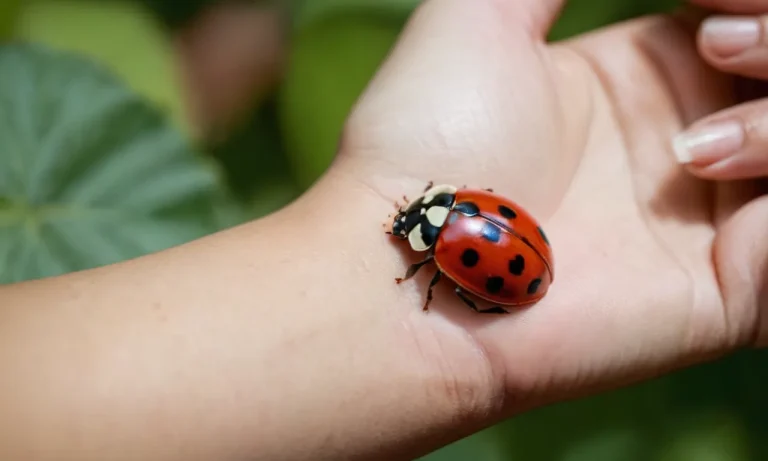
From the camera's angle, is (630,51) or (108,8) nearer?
(630,51)

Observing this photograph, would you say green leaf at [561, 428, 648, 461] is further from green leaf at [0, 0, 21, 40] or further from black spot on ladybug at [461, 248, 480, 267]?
green leaf at [0, 0, 21, 40]

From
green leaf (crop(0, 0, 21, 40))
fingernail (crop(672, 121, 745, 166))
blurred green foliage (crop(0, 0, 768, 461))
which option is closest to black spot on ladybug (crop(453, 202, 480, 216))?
fingernail (crop(672, 121, 745, 166))

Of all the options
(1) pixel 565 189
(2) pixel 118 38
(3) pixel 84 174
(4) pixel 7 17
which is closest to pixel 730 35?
(1) pixel 565 189

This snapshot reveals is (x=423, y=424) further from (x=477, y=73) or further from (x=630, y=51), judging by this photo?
(x=630, y=51)

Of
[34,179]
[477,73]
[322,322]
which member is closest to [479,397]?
[322,322]

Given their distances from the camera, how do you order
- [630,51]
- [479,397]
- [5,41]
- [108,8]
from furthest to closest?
[108,8]
[5,41]
[630,51]
[479,397]

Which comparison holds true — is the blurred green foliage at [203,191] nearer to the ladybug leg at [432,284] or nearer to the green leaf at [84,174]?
the green leaf at [84,174]

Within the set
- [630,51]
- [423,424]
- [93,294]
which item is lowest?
[423,424]

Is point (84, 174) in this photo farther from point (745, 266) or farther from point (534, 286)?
point (745, 266)
